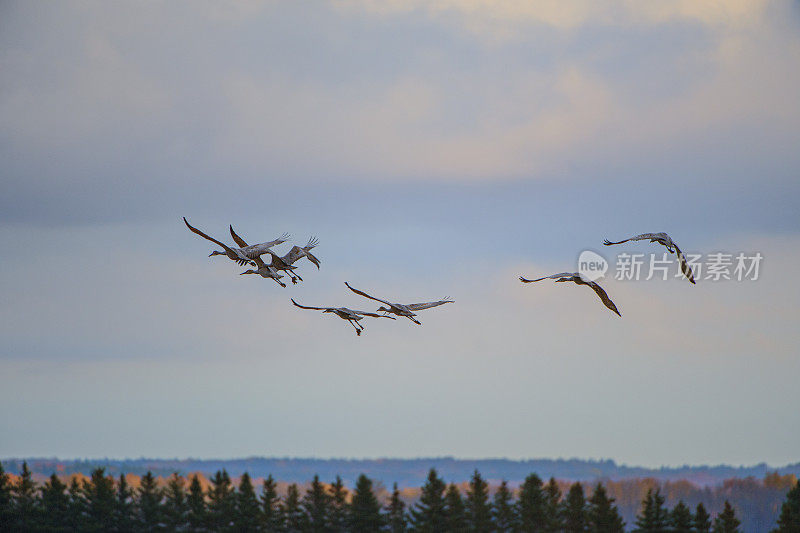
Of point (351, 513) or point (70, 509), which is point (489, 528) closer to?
point (351, 513)

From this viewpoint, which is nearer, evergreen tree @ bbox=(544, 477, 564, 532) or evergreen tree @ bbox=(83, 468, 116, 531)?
evergreen tree @ bbox=(544, 477, 564, 532)

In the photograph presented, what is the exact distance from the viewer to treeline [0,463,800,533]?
137 metres

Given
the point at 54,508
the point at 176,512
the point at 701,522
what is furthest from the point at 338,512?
the point at 701,522

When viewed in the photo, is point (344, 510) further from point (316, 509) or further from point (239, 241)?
point (239, 241)

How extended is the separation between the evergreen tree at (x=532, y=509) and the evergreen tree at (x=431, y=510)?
1061 cm

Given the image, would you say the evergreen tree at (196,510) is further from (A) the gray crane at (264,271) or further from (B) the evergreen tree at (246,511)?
(A) the gray crane at (264,271)

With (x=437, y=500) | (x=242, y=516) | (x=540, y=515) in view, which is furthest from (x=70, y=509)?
(x=540, y=515)

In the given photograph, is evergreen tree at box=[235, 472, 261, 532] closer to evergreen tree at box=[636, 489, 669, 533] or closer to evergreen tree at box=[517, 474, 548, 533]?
evergreen tree at box=[517, 474, 548, 533]

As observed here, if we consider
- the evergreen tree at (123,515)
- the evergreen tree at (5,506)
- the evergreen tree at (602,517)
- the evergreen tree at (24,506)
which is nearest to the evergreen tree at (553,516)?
the evergreen tree at (602,517)

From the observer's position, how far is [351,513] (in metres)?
161

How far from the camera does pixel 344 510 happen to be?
535 feet

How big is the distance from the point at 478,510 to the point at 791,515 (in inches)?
1416

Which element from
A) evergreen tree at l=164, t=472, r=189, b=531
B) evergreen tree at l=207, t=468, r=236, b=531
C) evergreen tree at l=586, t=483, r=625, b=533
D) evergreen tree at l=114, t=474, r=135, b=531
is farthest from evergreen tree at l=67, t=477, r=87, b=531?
evergreen tree at l=586, t=483, r=625, b=533

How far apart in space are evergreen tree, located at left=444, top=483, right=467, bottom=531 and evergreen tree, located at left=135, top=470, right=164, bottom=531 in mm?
45816
